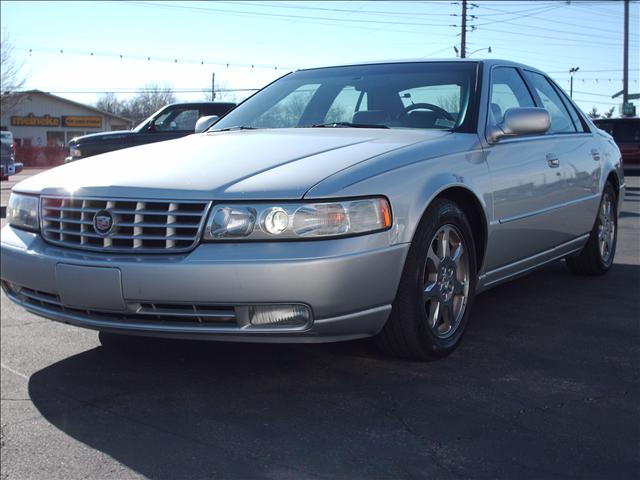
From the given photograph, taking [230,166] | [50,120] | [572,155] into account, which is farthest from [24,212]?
[50,120]

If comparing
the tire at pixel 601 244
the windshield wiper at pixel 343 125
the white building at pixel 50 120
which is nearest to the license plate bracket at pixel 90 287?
the windshield wiper at pixel 343 125

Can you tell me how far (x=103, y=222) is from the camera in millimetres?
3318

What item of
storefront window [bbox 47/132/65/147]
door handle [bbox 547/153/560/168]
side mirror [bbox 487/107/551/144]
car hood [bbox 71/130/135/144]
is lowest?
storefront window [bbox 47/132/65/147]

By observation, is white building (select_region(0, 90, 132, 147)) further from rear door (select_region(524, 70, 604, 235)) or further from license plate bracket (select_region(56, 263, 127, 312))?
license plate bracket (select_region(56, 263, 127, 312))

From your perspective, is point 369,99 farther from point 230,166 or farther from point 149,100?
point 149,100

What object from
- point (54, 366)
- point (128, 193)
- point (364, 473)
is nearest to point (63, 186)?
point (128, 193)

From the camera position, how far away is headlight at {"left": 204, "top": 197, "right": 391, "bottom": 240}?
3.09 m

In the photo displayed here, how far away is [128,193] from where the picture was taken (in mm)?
3303

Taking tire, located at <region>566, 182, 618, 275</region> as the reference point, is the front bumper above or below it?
above

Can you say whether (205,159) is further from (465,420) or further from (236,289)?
(465,420)

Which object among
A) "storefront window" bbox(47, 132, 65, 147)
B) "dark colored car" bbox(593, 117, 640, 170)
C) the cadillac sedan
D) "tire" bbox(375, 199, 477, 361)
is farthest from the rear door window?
"storefront window" bbox(47, 132, 65, 147)

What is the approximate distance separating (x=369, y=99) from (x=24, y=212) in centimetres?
199

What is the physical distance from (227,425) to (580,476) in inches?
50.2

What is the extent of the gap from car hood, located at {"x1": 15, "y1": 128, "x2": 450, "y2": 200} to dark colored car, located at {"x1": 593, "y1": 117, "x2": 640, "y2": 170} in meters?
17.5
